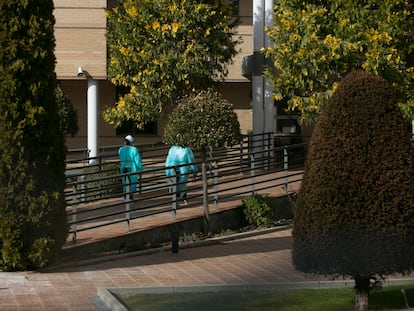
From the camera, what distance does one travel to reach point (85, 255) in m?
13.3

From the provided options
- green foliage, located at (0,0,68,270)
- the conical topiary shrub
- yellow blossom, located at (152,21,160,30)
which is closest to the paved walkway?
green foliage, located at (0,0,68,270)

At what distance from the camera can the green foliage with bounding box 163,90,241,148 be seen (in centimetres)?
1513

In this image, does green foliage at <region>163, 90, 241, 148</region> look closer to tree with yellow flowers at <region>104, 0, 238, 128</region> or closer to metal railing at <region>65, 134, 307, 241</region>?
metal railing at <region>65, 134, 307, 241</region>

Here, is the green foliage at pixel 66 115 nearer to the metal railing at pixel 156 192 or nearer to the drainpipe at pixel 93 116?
the drainpipe at pixel 93 116

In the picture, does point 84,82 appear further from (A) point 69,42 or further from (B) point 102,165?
(B) point 102,165

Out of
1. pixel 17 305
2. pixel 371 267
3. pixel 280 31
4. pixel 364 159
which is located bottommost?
pixel 17 305

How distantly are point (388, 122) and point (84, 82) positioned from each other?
21.1 m

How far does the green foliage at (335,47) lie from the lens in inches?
695

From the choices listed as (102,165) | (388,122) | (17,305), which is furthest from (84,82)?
(388,122)

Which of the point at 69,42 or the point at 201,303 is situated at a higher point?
the point at 69,42

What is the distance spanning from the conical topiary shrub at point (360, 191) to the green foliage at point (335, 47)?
358 inches

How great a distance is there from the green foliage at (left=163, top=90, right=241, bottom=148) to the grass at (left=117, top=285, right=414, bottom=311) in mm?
5007

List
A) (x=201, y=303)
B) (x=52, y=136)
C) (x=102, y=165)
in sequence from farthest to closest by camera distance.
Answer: (x=102, y=165), (x=52, y=136), (x=201, y=303)

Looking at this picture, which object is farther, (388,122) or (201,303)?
(201,303)
